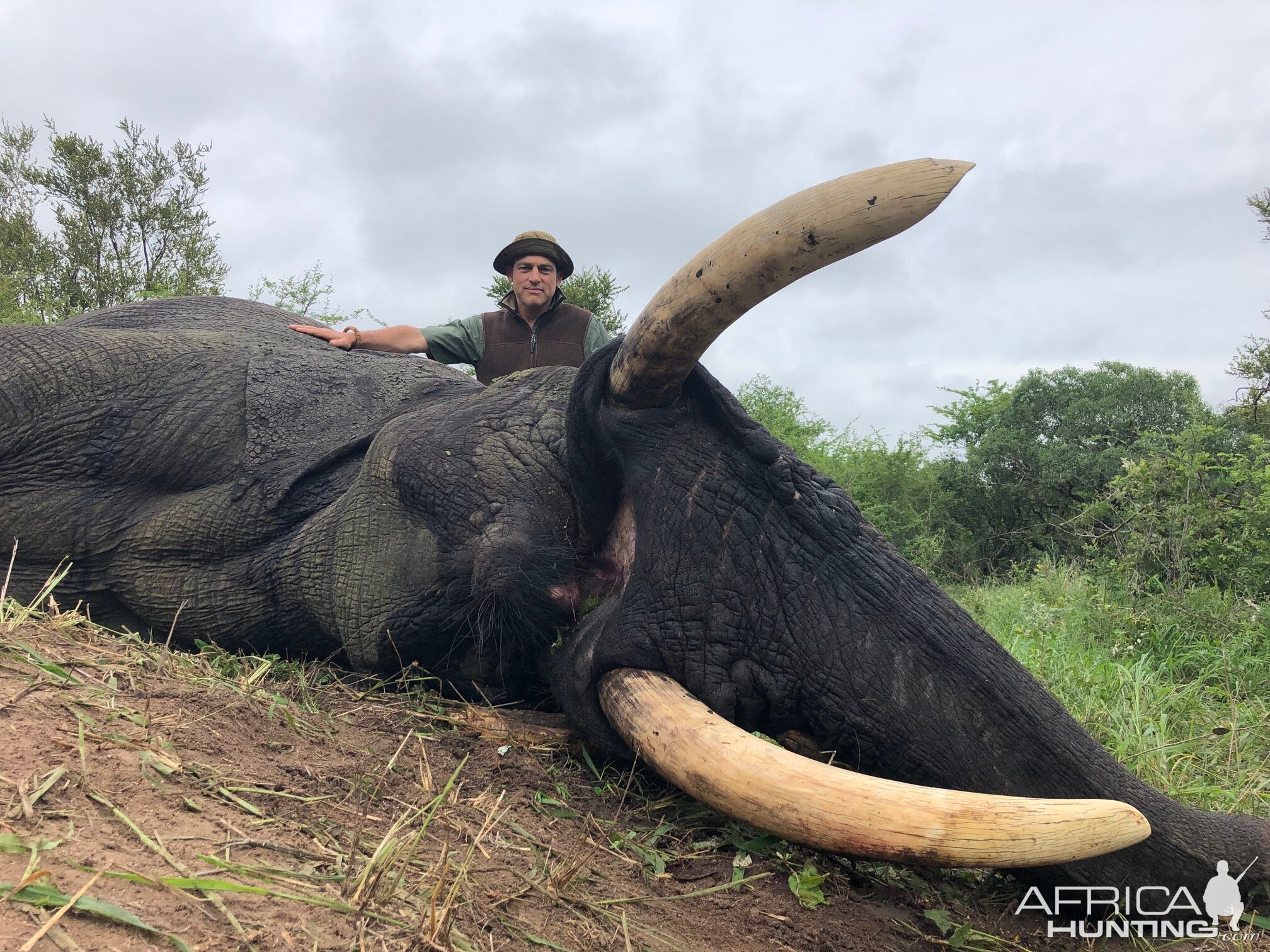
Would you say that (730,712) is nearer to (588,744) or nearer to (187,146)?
(588,744)

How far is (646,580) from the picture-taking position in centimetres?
278

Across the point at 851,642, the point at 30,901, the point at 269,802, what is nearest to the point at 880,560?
the point at 851,642

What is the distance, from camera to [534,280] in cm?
588

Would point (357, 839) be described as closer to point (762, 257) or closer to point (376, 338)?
point (762, 257)

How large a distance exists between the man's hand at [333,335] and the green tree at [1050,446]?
12019 mm

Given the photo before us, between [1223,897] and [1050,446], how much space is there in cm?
1492

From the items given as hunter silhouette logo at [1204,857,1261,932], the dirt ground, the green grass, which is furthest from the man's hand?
hunter silhouette logo at [1204,857,1261,932]

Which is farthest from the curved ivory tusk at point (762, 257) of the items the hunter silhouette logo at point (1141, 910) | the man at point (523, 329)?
the man at point (523, 329)

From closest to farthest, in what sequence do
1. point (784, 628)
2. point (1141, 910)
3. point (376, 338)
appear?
1. point (1141, 910)
2. point (784, 628)
3. point (376, 338)

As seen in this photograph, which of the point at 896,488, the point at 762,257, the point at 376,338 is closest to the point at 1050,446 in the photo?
the point at 896,488

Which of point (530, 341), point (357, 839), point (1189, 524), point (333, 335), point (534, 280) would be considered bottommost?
point (357, 839)

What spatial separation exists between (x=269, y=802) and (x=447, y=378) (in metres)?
2.31

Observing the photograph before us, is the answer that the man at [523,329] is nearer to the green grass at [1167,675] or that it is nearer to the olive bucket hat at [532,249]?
the olive bucket hat at [532,249]

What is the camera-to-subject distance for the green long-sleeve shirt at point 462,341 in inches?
236
